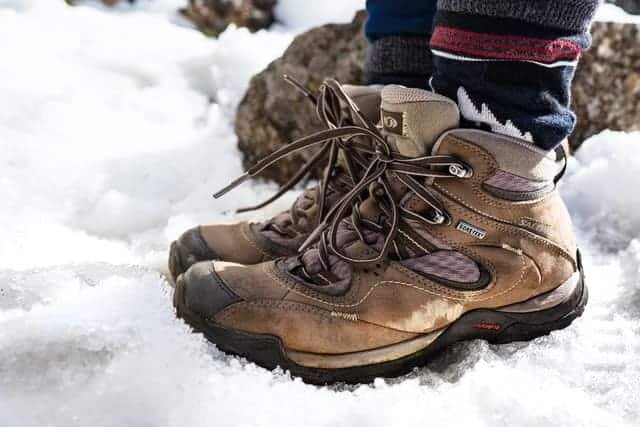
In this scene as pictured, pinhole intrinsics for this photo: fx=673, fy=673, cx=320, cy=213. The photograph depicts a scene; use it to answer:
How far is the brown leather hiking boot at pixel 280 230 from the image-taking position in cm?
111

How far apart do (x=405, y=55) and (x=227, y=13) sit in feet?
8.13

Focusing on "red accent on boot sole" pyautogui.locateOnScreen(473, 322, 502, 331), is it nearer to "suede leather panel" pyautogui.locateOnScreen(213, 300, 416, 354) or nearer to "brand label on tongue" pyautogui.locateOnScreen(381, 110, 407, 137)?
"suede leather panel" pyautogui.locateOnScreen(213, 300, 416, 354)

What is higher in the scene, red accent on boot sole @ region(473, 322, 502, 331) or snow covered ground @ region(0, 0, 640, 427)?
red accent on boot sole @ region(473, 322, 502, 331)

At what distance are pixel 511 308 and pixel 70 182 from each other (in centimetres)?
105

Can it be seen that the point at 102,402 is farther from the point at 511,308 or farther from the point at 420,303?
the point at 511,308

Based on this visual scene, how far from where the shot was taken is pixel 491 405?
77cm

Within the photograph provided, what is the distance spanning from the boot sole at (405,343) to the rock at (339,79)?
786 millimetres

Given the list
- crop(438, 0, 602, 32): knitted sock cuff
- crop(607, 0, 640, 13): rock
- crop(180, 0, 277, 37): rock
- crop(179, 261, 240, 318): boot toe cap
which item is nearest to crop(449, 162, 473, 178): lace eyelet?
crop(438, 0, 602, 32): knitted sock cuff

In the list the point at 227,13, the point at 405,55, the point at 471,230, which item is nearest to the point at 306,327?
the point at 471,230

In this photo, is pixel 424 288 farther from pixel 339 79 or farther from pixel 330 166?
pixel 339 79

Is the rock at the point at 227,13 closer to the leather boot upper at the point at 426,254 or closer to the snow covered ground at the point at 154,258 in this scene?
the snow covered ground at the point at 154,258

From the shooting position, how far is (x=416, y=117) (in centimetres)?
85

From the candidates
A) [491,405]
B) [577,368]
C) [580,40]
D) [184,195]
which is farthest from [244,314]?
[184,195]

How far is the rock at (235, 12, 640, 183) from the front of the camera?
157cm
